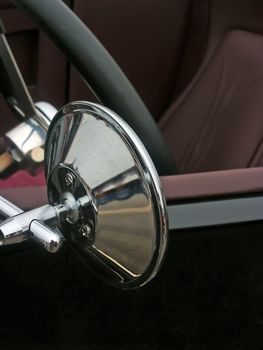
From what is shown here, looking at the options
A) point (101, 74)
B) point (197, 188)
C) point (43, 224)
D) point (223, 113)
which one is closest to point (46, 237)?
point (43, 224)

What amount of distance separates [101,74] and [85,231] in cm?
20

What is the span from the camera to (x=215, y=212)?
1.15 m

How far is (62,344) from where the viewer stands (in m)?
1.17

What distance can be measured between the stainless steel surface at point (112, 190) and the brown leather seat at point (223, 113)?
74 cm

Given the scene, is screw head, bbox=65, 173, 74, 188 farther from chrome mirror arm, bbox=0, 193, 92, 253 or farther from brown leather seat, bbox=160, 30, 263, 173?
brown leather seat, bbox=160, 30, 263, 173

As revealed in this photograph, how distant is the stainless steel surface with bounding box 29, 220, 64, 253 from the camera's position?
A: 34.2 inches

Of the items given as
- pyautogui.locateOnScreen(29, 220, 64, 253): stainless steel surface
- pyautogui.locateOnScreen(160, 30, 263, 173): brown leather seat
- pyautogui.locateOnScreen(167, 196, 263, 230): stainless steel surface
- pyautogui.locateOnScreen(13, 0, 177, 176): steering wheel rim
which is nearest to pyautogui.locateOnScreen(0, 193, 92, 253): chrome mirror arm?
pyautogui.locateOnScreen(29, 220, 64, 253): stainless steel surface

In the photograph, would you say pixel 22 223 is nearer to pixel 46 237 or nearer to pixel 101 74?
pixel 46 237

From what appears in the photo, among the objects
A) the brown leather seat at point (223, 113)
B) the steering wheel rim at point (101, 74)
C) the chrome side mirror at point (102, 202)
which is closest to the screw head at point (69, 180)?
the chrome side mirror at point (102, 202)

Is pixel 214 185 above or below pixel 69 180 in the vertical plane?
below

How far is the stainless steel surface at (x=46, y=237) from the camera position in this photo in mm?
868

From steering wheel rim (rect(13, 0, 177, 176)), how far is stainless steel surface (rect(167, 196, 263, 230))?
172 millimetres

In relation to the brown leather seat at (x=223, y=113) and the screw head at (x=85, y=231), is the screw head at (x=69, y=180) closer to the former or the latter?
the screw head at (x=85, y=231)

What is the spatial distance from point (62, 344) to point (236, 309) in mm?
288
